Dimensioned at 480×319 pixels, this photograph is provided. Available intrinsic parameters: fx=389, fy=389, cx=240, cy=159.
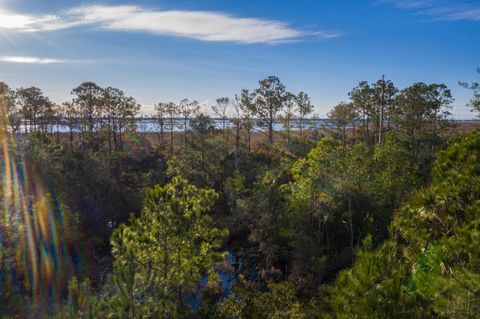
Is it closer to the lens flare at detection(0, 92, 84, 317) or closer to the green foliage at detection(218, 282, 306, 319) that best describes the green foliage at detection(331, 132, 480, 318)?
the green foliage at detection(218, 282, 306, 319)

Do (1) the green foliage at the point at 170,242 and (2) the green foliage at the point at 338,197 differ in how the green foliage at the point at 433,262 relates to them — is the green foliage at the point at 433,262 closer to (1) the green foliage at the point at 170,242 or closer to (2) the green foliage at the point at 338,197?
(1) the green foliage at the point at 170,242

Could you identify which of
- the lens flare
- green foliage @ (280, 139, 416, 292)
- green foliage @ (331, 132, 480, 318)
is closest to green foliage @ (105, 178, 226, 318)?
green foliage @ (331, 132, 480, 318)

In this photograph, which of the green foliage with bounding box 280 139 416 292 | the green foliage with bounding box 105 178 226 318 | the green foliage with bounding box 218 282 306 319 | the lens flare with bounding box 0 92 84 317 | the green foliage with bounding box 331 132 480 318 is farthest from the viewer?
the green foliage with bounding box 280 139 416 292

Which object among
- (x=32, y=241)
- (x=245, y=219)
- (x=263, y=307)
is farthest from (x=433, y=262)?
(x=245, y=219)

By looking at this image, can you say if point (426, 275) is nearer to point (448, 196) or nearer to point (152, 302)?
point (448, 196)

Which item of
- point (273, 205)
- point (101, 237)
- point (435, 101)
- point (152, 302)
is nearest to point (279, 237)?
point (273, 205)
